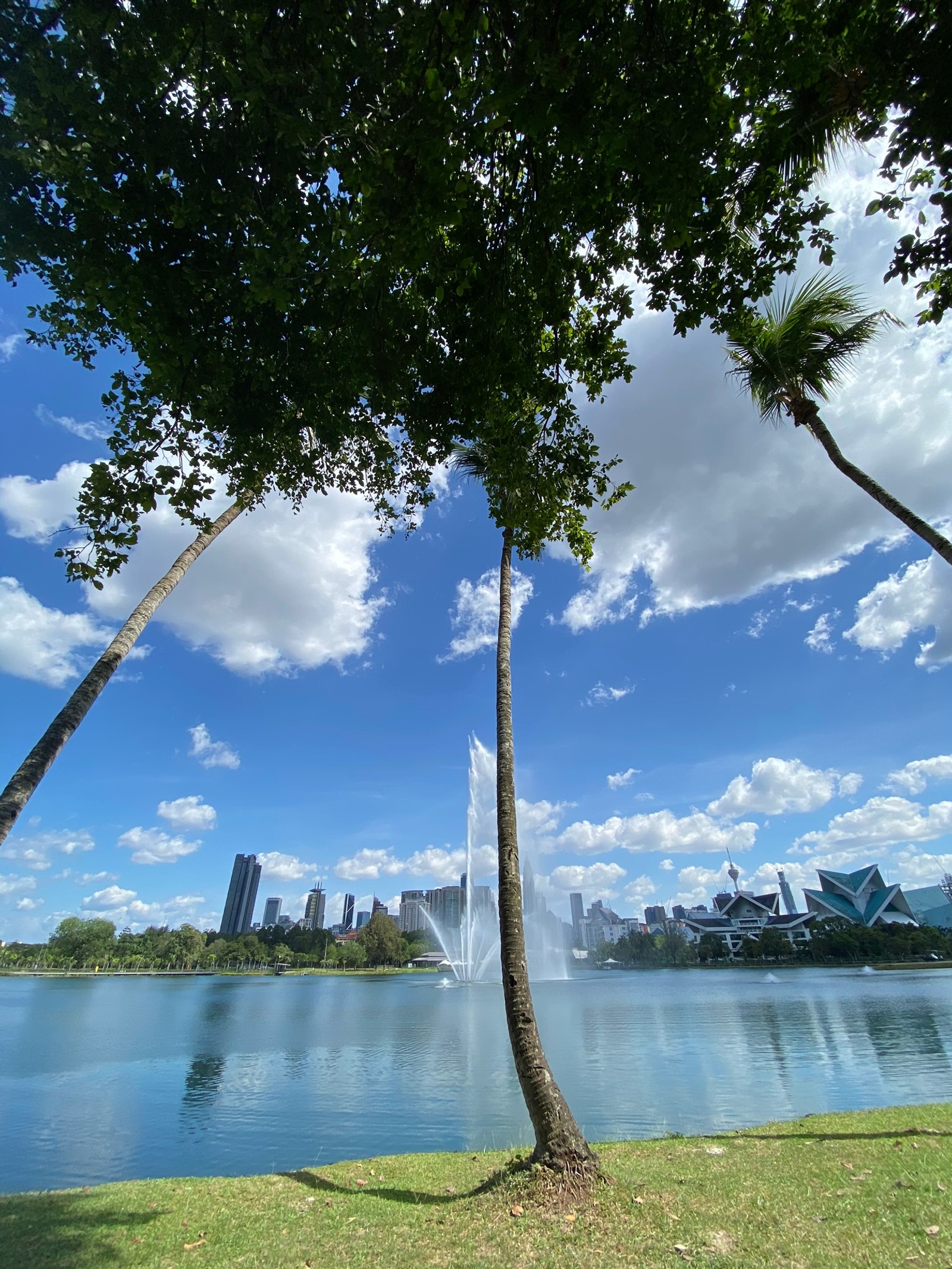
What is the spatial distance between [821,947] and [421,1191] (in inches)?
5114

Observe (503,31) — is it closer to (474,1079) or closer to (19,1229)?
(19,1229)

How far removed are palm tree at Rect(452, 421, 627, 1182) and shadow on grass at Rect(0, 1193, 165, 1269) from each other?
4638 millimetres

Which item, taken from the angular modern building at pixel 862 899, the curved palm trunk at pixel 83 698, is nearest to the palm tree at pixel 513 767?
the curved palm trunk at pixel 83 698

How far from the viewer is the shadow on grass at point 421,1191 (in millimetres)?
7371

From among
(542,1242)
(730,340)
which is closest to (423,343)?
(730,340)

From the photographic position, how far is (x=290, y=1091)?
19.0 metres

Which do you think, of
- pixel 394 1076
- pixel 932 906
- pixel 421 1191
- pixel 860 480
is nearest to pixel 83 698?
pixel 421 1191

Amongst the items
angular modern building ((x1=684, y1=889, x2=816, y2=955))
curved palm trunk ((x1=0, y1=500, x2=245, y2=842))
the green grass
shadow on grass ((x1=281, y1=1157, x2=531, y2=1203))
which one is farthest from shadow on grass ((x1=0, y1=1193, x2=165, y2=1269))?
angular modern building ((x1=684, y1=889, x2=816, y2=955))

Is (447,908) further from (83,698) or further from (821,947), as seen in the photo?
(83,698)

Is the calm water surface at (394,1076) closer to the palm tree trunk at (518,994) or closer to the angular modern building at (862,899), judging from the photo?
the palm tree trunk at (518,994)

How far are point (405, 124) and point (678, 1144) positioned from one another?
13916mm

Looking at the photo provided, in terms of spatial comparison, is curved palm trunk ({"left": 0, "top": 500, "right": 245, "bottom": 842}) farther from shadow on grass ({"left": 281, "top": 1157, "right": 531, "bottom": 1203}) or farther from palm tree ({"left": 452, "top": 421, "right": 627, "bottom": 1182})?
shadow on grass ({"left": 281, "top": 1157, "right": 531, "bottom": 1203})

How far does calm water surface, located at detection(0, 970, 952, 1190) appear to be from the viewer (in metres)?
13.4

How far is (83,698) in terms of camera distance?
8.46 meters
